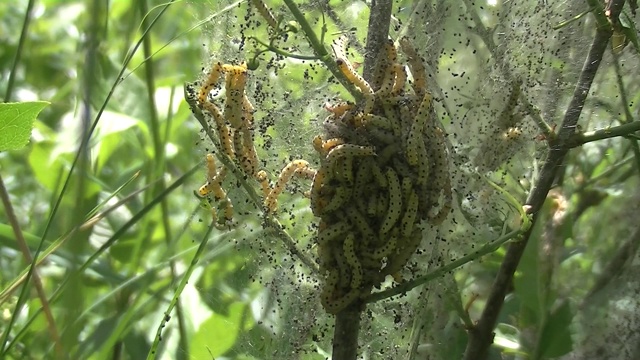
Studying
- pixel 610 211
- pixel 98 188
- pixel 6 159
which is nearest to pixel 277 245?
pixel 98 188

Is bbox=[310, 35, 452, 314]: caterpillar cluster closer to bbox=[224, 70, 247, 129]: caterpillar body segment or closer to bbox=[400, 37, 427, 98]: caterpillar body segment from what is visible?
bbox=[400, 37, 427, 98]: caterpillar body segment

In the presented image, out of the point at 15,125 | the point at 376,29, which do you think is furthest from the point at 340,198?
the point at 15,125

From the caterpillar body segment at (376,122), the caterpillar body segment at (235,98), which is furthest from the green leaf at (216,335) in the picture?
the caterpillar body segment at (376,122)

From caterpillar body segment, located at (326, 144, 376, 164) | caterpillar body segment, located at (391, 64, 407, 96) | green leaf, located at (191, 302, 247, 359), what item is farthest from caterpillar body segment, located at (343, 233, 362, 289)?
green leaf, located at (191, 302, 247, 359)

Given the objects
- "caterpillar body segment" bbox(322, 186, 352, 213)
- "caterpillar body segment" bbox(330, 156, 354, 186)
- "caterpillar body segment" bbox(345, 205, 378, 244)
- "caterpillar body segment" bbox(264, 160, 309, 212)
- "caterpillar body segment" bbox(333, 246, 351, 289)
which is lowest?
"caterpillar body segment" bbox(333, 246, 351, 289)

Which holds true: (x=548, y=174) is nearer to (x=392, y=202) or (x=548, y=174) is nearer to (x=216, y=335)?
(x=392, y=202)
